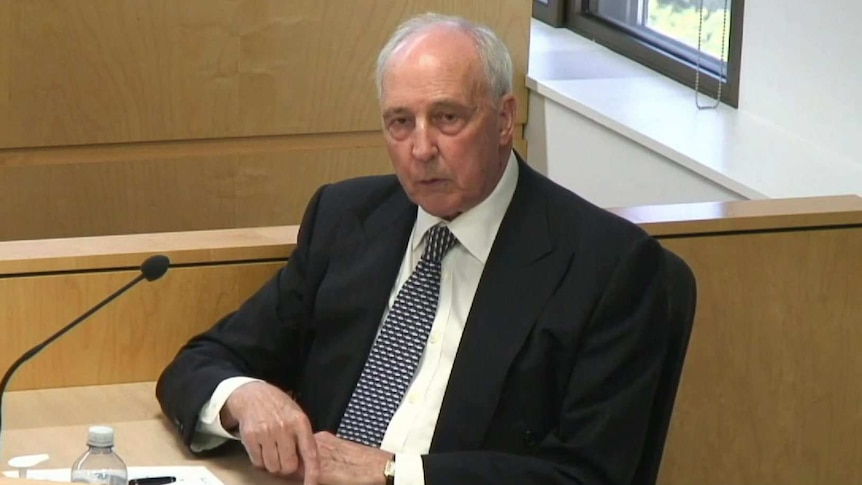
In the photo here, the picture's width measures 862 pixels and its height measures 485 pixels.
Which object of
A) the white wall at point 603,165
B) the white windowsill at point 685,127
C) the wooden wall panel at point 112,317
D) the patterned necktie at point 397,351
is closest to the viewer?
the patterned necktie at point 397,351

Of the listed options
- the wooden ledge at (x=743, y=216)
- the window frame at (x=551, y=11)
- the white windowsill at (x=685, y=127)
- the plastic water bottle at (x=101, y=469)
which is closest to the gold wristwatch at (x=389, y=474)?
the plastic water bottle at (x=101, y=469)

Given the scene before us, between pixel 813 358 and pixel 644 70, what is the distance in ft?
7.05

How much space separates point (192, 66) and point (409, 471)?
8.07 ft

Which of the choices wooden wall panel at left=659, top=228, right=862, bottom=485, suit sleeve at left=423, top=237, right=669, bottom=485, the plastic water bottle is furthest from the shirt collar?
the plastic water bottle

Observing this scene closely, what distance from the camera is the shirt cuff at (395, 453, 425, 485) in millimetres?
2209

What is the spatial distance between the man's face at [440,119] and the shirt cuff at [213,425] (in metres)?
0.41

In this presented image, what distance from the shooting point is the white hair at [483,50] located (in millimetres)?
2416

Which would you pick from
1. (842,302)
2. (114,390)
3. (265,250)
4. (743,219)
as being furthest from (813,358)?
(114,390)

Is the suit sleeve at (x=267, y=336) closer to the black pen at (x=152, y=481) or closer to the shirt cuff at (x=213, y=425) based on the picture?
the shirt cuff at (x=213, y=425)

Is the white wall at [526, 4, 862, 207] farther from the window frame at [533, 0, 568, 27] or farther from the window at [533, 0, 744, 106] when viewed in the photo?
the window frame at [533, 0, 568, 27]

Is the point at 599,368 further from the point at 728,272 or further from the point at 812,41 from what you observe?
the point at 812,41

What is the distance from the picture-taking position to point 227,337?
2.56 m

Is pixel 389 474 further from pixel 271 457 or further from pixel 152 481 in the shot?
pixel 152 481

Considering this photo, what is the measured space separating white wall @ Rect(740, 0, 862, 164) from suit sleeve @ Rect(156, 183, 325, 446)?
1.61 m
